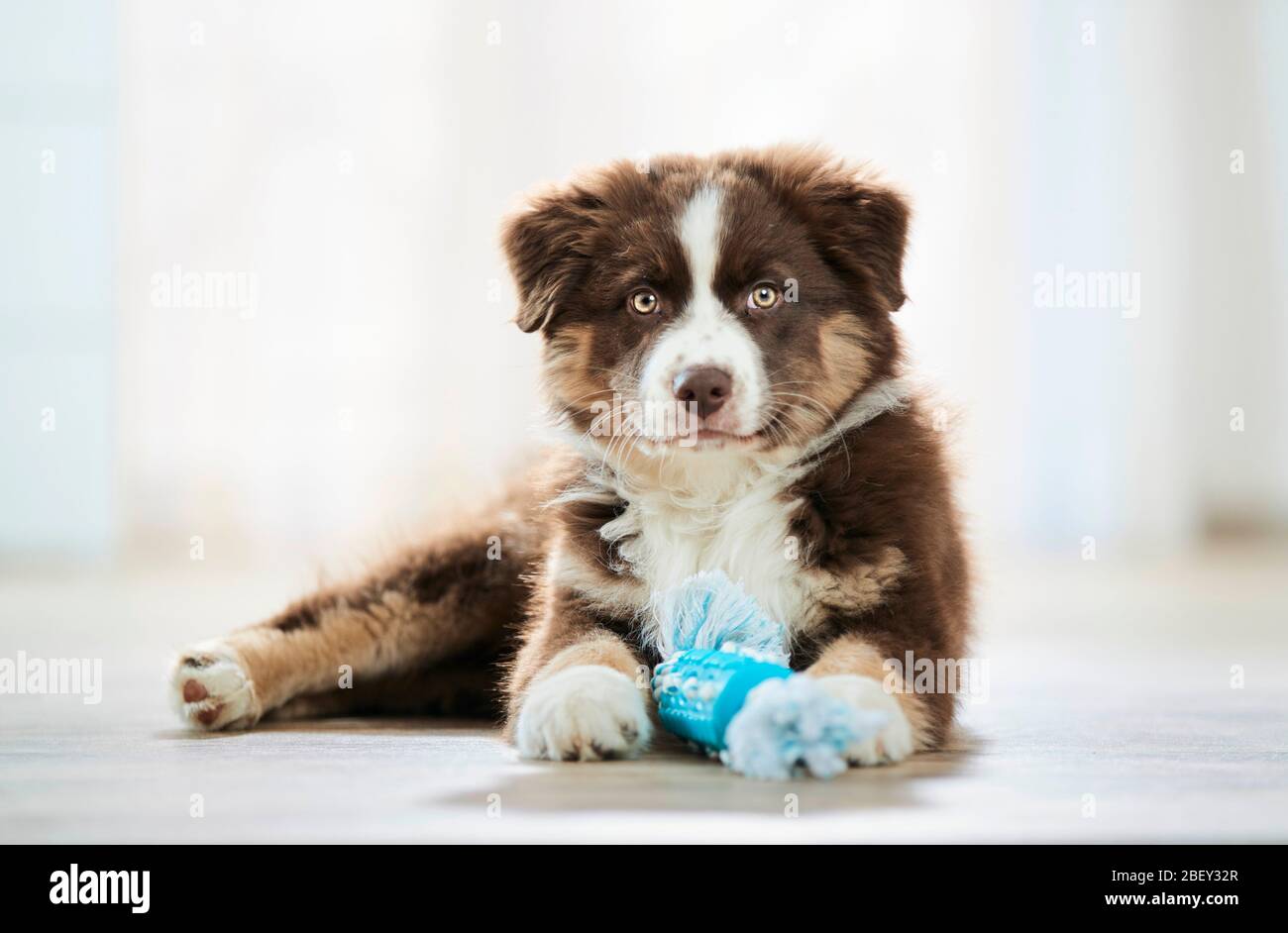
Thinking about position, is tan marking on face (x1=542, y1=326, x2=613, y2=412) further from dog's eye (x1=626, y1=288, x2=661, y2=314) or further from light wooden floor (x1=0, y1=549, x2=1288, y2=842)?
light wooden floor (x1=0, y1=549, x2=1288, y2=842)

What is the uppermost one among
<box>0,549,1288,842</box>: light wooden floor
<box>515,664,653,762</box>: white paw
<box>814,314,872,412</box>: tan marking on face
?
<box>814,314,872,412</box>: tan marking on face

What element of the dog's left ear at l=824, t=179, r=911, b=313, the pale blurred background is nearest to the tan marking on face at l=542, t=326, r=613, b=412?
the dog's left ear at l=824, t=179, r=911, b=313

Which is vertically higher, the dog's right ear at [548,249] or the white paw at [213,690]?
the dog's right ear at [548,249]

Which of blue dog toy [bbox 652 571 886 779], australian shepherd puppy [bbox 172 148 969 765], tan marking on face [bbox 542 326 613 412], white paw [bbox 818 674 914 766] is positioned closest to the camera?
blue dog toy [bbox 652 571 886 779]

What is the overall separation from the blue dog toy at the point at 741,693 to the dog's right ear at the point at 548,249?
0.88 m

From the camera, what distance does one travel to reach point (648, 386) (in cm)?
327

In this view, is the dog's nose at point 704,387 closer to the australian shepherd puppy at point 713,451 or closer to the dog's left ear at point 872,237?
the australian shepherd puppy at point 713,451

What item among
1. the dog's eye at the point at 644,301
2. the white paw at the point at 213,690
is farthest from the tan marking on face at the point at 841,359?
Result: the white paw at the point at 213,690

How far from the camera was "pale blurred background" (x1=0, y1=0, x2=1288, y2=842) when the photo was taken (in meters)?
10.1

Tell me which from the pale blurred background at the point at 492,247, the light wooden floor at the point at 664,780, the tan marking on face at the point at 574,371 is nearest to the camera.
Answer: the light wooden floor at the point at 664,780

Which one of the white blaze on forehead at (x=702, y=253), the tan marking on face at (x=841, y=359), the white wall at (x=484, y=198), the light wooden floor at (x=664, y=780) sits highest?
the white wall at (x=484, y=198)

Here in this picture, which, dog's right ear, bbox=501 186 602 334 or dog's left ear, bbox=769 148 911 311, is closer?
dog's left ear, bbox=769 148 911 311

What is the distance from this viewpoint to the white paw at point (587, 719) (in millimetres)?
2887

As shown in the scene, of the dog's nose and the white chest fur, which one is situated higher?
the dog's nose
